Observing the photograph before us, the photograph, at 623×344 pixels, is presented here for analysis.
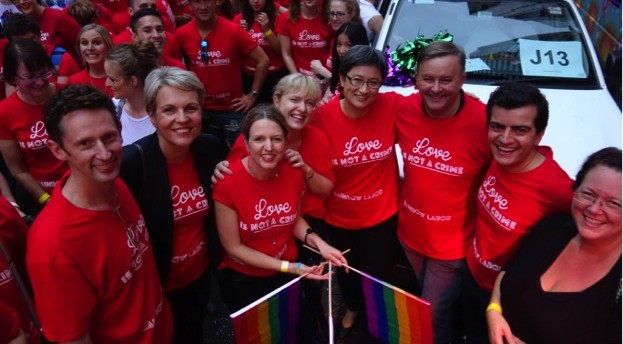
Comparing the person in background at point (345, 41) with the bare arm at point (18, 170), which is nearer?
the bare arm at point (18, 170)

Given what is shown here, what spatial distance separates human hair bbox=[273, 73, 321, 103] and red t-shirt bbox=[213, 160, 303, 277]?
426 millimetres

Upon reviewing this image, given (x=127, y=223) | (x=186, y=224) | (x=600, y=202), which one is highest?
(x=600, y=202)

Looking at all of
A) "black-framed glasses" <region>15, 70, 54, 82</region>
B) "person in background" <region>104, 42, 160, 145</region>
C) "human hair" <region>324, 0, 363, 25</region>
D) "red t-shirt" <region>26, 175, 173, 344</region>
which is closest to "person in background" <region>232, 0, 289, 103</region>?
"human hair" <region>324, 0, 363, 25</region>

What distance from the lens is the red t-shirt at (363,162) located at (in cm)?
279

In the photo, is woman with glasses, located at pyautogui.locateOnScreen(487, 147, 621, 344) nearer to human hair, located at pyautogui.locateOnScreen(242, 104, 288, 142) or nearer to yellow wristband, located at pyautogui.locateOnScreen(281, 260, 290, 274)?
yellow wristband, located at pyautogui.locateOnScreen(281, 260, 290, 274)

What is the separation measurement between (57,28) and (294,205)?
3.81m

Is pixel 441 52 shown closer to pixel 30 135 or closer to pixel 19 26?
pixel 30 135

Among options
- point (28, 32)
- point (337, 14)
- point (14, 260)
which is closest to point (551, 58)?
point (337, 14)

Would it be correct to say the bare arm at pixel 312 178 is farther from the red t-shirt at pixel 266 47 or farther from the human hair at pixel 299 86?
the red t-shirt at pixel 266 47

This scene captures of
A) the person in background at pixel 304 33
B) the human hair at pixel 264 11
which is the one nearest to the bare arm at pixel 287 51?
the person in background at pixel 304 33

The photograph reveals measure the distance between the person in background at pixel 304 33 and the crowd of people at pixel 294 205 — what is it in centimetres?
169

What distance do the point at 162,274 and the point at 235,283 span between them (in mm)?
401

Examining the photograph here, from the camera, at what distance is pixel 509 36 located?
4.15 m

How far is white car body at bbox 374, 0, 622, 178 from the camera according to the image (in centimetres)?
323
